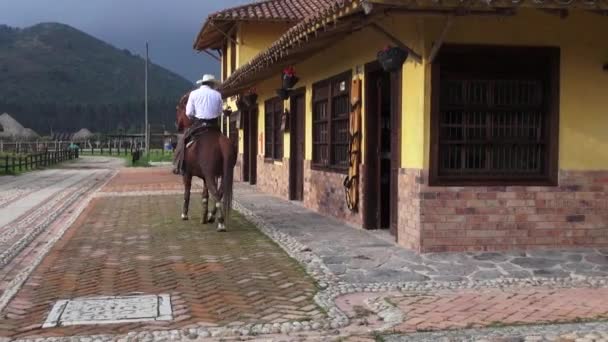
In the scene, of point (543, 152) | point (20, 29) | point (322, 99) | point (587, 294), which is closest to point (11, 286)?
point (587, 294)

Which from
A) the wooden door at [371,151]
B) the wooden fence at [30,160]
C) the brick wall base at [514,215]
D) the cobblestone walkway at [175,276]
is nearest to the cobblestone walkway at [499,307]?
the cobblestone walkway at [175,276]

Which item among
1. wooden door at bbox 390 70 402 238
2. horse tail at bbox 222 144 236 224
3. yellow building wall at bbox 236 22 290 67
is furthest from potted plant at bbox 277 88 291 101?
yellow building wall at bbox 236 22 290 67

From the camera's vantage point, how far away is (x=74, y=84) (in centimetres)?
10925

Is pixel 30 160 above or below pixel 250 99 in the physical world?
below

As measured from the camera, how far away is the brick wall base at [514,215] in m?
8.35

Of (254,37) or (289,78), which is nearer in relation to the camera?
(289,78)

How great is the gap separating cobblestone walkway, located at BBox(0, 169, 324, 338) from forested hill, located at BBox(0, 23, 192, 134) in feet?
236

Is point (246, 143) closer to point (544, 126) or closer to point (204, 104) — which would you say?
point (204, 104)

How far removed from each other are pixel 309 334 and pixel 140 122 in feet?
286

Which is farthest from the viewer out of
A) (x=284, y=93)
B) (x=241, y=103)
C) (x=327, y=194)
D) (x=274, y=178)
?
(x=241, y=103)

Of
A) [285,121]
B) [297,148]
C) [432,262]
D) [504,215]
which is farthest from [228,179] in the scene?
[285,121]

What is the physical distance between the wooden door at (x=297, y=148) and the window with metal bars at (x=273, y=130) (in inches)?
49.0

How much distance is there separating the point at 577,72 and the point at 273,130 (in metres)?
9.99

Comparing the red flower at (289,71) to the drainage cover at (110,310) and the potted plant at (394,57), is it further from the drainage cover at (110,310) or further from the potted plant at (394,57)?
the drainage cover at (110,310)
